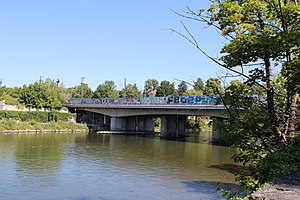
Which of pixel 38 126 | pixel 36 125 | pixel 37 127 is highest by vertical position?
pixel 36 125

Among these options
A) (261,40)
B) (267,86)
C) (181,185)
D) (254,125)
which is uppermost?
(261,40)

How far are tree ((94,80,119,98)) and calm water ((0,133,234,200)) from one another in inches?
1865

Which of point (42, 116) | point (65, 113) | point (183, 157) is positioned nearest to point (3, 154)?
point (183, 157)

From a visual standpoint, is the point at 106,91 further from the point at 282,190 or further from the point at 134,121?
the point at 282,190

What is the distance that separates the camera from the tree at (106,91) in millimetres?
76944

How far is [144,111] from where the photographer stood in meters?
49.4

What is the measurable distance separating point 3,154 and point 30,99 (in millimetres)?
32800

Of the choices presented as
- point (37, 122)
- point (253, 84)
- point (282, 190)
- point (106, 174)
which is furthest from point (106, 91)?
point (282, 190)

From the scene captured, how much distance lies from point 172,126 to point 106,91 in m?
29.2

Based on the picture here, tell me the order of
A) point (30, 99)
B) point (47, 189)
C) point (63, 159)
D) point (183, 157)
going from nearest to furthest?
1. point (47, 189)
2. point (63, 159)
3. point (183, 157)
4. point (30, 99)

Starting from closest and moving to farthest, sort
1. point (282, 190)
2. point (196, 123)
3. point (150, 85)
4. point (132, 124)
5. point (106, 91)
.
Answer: point (282, 190) → point (132, 124) → point (196, 123) → point (106, 91) → point (150, 85)

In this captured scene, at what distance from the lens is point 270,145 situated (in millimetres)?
7453

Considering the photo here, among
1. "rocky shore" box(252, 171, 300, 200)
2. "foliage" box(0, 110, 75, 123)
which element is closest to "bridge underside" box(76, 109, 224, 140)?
"foliage" box(0, 110, 75, 123)

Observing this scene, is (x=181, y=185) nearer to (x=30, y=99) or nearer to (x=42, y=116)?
(x=42, y=116)
